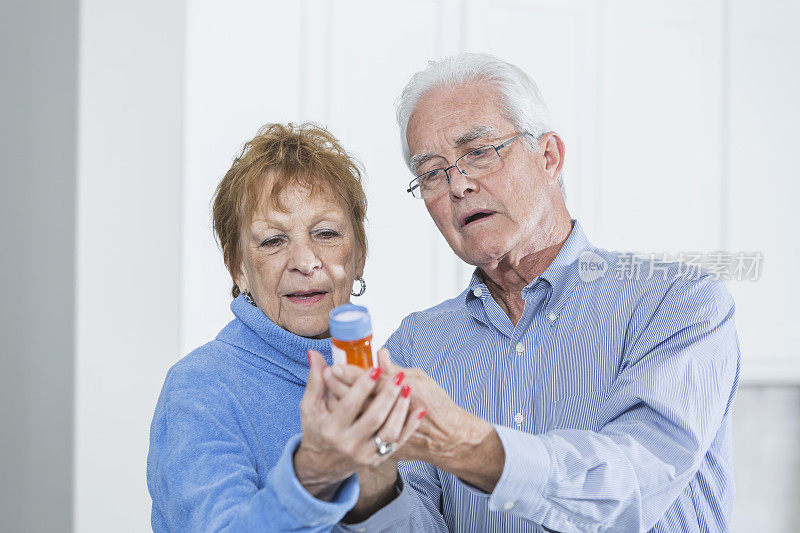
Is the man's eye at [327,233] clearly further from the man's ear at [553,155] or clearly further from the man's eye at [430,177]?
the man's ear at [553,155]

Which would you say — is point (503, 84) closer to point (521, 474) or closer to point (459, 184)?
point (459, 184)

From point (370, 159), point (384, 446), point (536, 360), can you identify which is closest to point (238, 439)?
point (384, 446)

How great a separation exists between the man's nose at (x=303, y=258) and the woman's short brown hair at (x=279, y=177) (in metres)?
0.07

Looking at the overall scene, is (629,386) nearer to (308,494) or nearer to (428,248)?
(308,494)

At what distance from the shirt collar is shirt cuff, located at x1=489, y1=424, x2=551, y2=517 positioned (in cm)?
45

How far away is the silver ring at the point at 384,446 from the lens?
30.1 inches

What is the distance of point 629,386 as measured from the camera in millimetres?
1017

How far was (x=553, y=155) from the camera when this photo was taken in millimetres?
1383

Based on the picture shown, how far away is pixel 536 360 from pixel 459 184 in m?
0.34

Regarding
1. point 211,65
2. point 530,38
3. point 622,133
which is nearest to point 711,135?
point 622,133

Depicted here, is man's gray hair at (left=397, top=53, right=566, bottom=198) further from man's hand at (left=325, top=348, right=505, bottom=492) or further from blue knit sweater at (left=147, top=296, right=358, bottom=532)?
man's hand at (left=325, top=348, right=505, bottom=492)

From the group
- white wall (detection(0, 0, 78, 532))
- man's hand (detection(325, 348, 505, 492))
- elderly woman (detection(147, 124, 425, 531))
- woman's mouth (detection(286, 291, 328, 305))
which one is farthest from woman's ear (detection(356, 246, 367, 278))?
white wall (detection(0, 0, 78, 532))

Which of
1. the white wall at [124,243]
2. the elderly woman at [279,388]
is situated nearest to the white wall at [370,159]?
the white wall at [124,243]

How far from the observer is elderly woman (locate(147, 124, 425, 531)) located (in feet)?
2.54
